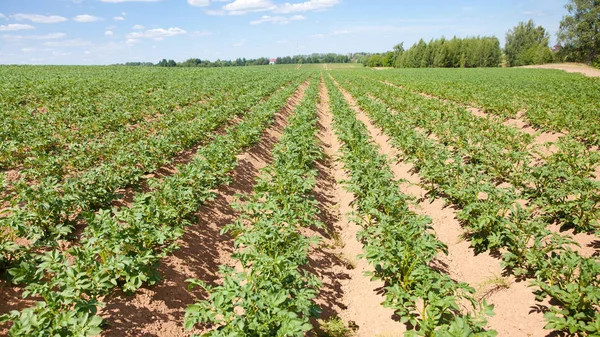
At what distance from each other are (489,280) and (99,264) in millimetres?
5727

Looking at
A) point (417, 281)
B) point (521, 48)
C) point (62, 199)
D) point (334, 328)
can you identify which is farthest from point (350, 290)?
point (521, 48)

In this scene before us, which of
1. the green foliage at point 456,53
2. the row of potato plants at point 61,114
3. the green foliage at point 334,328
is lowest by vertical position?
the green foliage at point 334,328

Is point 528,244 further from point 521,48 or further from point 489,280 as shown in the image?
point 521,48

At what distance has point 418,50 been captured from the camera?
294 feet

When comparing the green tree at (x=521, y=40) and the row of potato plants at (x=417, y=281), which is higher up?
the green tree at (x=521, y=40)

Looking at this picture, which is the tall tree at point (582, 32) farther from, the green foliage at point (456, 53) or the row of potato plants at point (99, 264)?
the row of potato plants at point (99, 264)

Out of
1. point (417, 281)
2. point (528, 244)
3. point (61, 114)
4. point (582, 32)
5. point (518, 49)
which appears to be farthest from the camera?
point (518, 49)

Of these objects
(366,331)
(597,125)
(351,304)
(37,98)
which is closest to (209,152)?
(351,304)

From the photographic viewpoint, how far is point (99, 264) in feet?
13.6

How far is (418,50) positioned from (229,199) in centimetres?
9575

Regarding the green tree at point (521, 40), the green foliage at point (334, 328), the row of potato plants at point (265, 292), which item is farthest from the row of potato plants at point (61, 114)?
the green tree at point (521, 40)

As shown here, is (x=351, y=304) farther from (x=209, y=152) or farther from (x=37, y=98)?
(x=37, y=98)

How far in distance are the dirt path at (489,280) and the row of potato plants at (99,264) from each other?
4.63m

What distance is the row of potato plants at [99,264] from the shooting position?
2.91 metres
